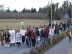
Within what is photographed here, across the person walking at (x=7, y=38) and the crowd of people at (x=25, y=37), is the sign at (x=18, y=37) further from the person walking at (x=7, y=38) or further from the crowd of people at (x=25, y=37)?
the person walking at (x=7, y=38)

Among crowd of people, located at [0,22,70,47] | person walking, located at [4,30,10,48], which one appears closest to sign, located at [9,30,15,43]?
crowd of people, located at [0,22,70,47]

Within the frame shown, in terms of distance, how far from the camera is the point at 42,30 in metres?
30.5

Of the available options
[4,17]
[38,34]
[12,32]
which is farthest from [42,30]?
[4,17]

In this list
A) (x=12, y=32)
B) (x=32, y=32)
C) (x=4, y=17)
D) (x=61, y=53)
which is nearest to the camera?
(x=61, y=53)

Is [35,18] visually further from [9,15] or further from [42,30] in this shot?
[42,30]

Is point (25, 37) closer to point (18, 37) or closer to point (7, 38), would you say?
point (18, 37)

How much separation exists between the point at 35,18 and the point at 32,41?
95.2m

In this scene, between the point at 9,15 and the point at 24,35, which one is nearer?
the point at 24,35

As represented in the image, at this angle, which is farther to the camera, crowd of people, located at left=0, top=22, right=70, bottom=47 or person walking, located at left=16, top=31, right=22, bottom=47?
person walking, located at left=16, top=31, right=22, bottom=47

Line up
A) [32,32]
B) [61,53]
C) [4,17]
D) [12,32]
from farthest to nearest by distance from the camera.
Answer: [4,17] < [12,32] < [32,32] < [61,53]

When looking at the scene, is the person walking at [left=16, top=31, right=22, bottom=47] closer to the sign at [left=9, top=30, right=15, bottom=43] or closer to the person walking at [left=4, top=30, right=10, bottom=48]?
the sign at [left=9, top=30, right=15, bottom=43]

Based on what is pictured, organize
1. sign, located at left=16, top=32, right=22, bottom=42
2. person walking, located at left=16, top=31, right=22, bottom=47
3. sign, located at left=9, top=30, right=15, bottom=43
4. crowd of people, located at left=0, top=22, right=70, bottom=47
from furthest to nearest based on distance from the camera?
1. sign, located at left=9, top=30, right=15, bottom=43
2. sign, located at left=16, top=32, right=22, bottom=42
3. person walking, located at left=16, top=31, right=22, bottom=47
4. crowd of people, located at left=0, top=22, right=70, bottom=47

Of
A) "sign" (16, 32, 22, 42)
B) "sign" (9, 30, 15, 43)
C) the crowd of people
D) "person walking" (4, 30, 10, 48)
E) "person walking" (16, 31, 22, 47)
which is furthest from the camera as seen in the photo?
"sign" (9, 30, 15, 43)

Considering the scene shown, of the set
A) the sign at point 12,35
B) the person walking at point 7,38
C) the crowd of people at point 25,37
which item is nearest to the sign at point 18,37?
the crowd of people at point 25,37
